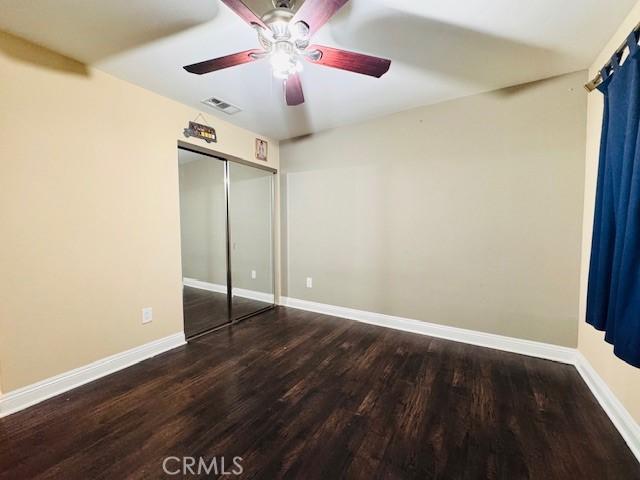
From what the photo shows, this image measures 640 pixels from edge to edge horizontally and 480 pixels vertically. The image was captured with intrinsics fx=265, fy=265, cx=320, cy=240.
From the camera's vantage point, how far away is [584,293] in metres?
2.16

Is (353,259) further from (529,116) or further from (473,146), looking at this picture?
(529,116)

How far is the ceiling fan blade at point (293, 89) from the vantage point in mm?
1752

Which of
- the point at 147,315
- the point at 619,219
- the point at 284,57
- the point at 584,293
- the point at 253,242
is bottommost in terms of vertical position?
the point at 147,315

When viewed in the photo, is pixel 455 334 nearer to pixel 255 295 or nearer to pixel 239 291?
pixel 255 295

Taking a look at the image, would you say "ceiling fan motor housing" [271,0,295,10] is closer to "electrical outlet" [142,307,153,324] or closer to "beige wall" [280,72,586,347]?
"beige wall" [280,72,586,347]

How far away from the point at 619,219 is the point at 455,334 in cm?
173

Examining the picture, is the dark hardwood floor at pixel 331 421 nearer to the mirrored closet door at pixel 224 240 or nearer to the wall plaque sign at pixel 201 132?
the mirrored closet door at pixel 224 240

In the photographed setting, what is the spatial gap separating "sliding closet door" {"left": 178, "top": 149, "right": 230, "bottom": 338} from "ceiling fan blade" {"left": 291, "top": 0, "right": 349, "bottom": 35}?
7.28 feet

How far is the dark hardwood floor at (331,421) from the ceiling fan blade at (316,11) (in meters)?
2.17

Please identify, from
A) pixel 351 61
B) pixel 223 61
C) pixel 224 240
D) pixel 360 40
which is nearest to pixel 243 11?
pixel 223 61

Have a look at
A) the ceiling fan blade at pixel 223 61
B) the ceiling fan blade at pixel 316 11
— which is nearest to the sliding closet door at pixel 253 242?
the ceiling fan blade at pixel 223 61

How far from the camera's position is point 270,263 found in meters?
3.97

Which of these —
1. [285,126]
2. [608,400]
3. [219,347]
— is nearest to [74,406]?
[219,347]

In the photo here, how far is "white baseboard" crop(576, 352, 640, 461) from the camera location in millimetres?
1425
